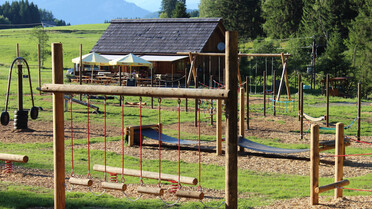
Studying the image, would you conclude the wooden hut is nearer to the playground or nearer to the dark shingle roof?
the dark shingle roof

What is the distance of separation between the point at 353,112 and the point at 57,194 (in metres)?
18.4

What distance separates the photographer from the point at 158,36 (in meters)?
43.6

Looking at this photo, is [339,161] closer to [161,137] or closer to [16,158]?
[16,158]

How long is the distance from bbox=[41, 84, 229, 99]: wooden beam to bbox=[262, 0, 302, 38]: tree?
188 ft

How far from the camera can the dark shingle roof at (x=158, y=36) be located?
137 ft

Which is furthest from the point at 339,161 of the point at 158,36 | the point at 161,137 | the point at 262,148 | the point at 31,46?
the point at 31,46

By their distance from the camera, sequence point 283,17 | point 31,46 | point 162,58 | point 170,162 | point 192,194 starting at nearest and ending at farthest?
1. point 192,194
2. point 170,162
3. point 162,58
4. point 283,17
5. point 31,46

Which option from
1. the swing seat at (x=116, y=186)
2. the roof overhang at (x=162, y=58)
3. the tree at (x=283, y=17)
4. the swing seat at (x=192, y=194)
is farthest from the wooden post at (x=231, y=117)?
the tree at (x=283, y=17)

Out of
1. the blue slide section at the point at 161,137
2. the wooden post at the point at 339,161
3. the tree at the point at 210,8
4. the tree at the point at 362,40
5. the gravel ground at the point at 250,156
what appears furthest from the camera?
the tree at the point at 210,8

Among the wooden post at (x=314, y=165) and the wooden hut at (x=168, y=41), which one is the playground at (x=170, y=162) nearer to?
the wooden post at (x=314, y=165)

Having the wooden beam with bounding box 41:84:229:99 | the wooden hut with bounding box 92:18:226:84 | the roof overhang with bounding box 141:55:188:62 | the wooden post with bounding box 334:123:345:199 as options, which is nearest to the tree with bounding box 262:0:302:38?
the wooden hut with bounding box 92:18:226:84

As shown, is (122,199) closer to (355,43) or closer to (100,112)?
(100,112)

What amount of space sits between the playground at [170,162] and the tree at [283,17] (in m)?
42.0

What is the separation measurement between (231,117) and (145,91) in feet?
4.52
